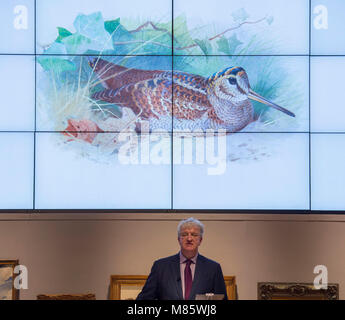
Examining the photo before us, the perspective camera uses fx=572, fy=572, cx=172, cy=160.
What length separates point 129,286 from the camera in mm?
4711

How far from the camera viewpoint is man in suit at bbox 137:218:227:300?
151 inches

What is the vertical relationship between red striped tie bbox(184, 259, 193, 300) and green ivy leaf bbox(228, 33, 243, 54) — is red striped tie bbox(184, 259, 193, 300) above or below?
below

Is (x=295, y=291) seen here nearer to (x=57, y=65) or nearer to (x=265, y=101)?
(x=265, y=101)

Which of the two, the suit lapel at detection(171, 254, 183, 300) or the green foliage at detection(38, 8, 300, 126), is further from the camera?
the green foliage at detection(38, 8, 300, 126)

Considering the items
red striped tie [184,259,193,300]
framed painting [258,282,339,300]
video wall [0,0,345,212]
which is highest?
video wall [0,0,345,212]

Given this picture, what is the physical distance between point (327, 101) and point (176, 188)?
4.87 ft

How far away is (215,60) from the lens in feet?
16.0

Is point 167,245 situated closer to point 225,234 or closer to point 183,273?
point 225,234

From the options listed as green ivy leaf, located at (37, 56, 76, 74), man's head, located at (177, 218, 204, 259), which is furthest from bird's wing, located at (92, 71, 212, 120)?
man's head, located at (177, 218, 204, 259)

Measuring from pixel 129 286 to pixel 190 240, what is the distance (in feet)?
3.15

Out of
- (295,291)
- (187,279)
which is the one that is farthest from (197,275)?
(295,291)

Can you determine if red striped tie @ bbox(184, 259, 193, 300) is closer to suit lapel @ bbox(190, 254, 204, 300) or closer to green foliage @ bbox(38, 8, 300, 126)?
suit lapel @ bbox(190, 254, 204, 300)

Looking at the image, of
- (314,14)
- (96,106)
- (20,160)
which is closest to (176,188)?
(96,106)

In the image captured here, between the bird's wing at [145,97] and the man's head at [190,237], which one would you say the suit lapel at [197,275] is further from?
the bird's wing at [145,97]
